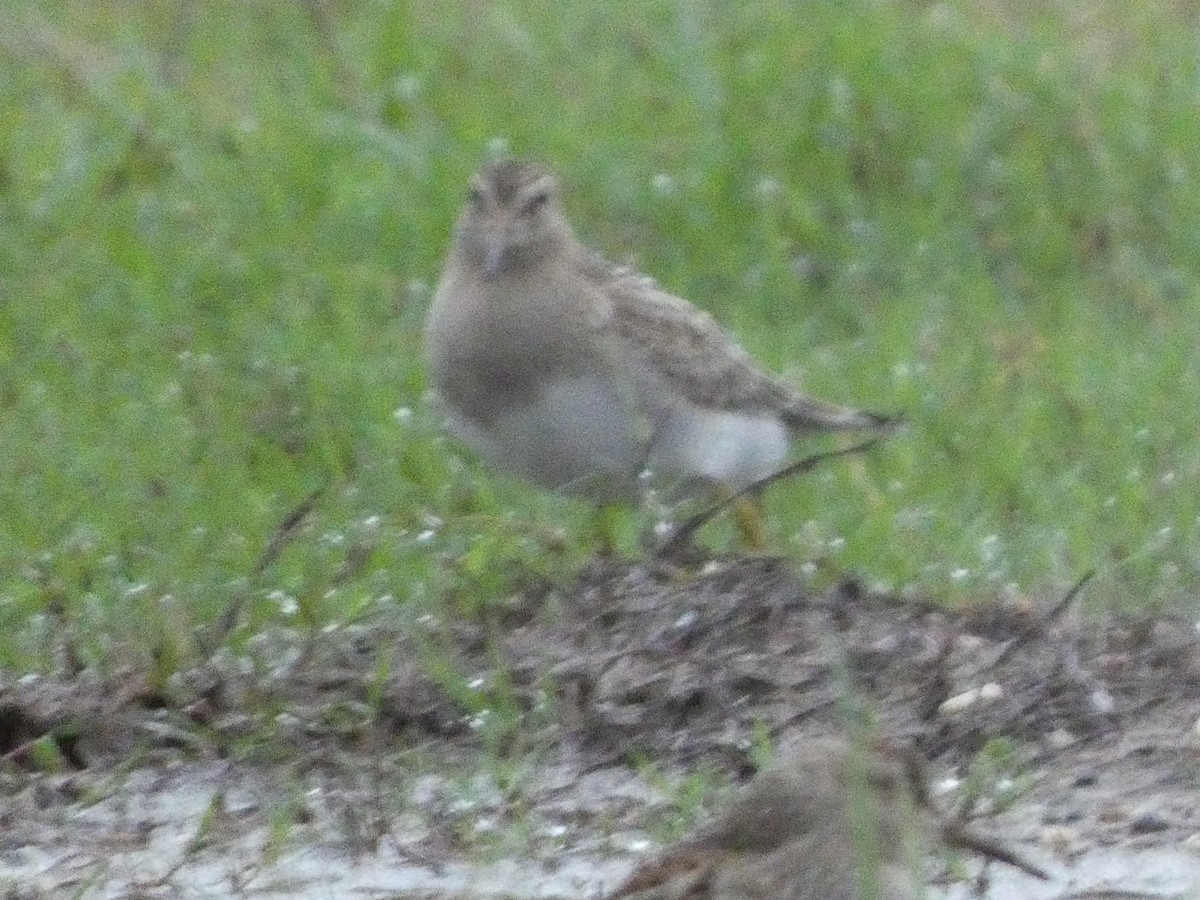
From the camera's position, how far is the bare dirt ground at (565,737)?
19.5 feet

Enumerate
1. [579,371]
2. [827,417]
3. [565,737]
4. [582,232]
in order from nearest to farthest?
1. [565,737]
2. [579,371]
3. [827,417]
4. [582,232]

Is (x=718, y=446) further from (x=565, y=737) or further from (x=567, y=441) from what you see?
(x=565, y=737)

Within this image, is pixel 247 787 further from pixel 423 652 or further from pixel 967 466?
pixel 967 466

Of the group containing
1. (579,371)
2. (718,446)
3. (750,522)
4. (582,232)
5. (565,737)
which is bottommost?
(565,737)

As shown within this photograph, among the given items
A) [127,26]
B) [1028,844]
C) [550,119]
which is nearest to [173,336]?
[550,119]

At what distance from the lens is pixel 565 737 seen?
21.8ft

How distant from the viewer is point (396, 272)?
425 inches

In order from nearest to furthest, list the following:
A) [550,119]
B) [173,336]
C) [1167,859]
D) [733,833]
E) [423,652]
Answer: [733,833]
[1167,859]
[423,652]
[173,336]
[550,119]

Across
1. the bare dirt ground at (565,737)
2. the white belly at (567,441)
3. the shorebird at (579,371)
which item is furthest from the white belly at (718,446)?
the bare dirt ground at (565,737)

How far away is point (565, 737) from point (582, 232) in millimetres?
4828

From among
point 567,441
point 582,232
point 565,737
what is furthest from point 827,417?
point 565,737

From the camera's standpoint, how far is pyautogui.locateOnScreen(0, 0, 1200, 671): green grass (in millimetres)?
8055

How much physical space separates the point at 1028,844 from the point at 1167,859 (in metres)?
0.26

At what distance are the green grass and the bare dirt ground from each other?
249mm
